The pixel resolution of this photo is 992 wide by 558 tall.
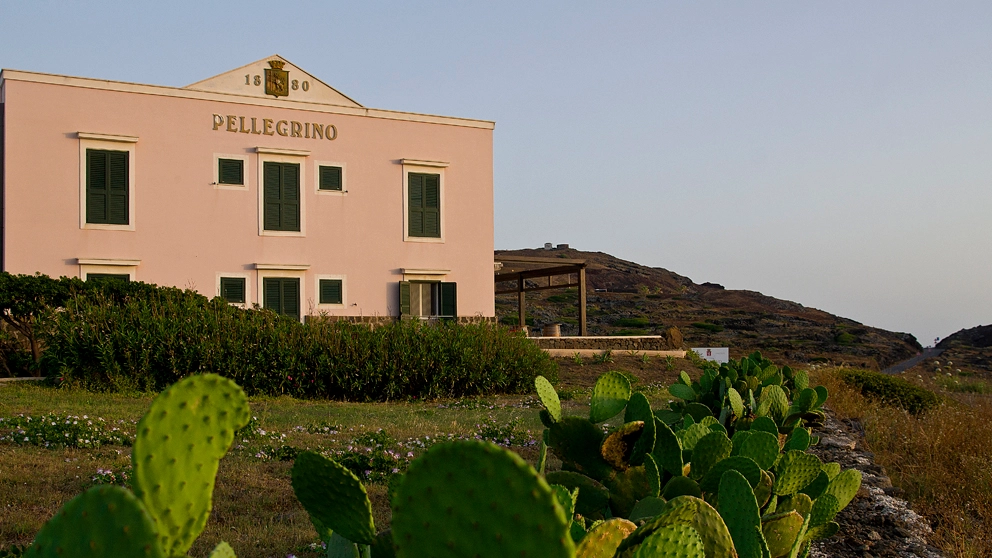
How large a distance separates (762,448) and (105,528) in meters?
2.40

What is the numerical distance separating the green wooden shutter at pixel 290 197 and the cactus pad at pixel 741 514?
19750 millimetres

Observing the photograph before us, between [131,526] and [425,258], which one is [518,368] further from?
[131,526]

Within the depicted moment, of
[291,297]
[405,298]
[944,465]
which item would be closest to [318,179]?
[291,297]

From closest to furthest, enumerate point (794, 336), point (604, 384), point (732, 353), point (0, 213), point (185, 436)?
point (185, 436)
point (604, 384)
point (0, 213)
point (732, 353)
point (794, 336)

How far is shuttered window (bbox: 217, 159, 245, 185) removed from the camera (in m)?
20.2

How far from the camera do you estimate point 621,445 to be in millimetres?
2547

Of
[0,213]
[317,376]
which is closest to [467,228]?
[317,376]

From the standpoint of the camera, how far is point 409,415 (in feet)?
35.9

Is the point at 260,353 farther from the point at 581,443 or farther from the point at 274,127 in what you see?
the point at 581,443

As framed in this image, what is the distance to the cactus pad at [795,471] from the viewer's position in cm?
289

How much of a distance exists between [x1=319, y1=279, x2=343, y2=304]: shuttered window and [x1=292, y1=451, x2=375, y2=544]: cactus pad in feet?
65.2

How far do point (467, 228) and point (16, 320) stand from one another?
36.6ft

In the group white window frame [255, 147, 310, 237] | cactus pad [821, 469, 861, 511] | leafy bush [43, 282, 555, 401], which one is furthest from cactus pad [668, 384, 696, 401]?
white window frame [255, 147, 310, 237]

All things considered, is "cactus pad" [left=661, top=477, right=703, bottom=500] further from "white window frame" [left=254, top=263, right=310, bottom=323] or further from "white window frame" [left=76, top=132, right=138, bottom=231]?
"white window frame" [left=76, top=132, right=138, bottom=231]
